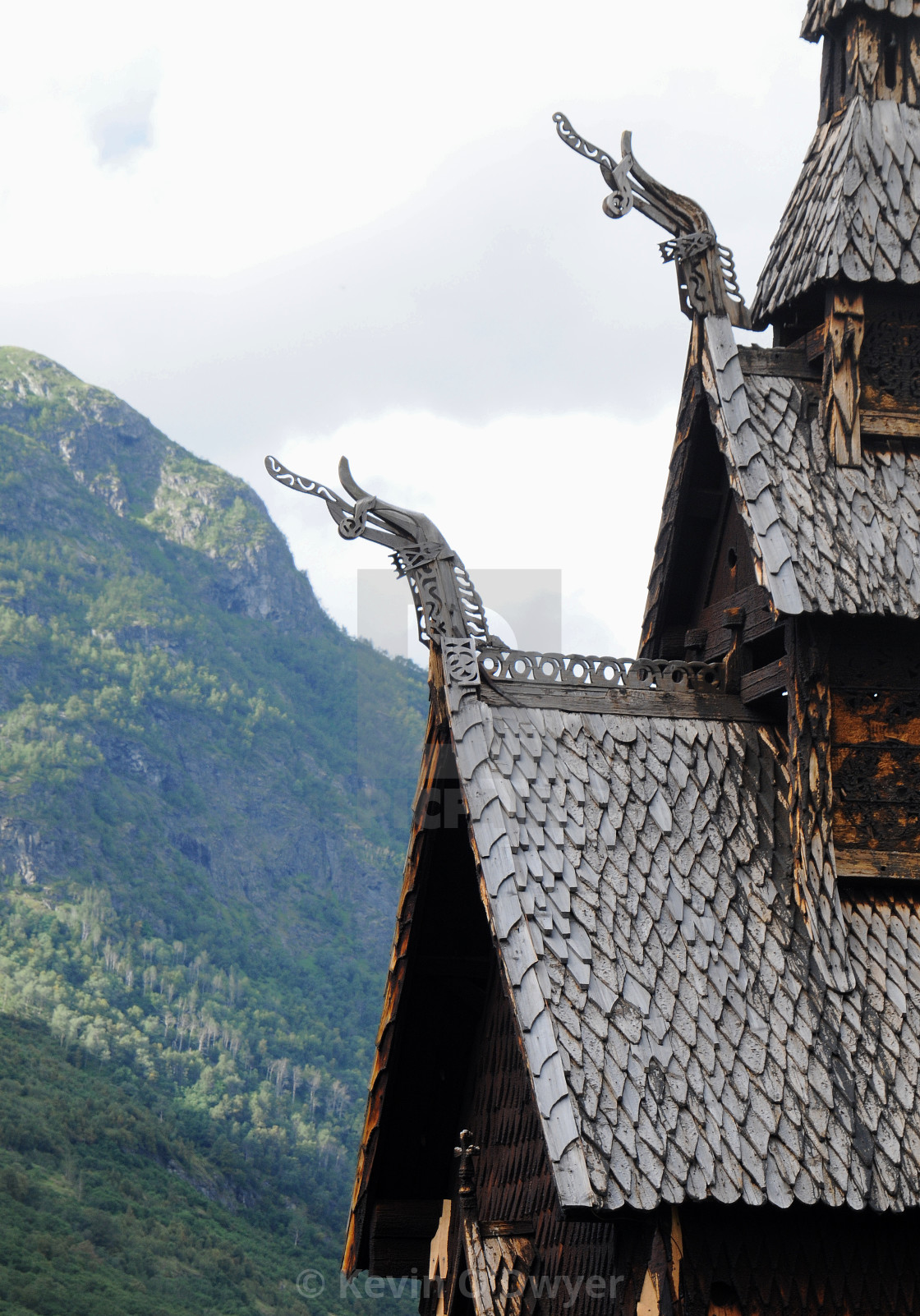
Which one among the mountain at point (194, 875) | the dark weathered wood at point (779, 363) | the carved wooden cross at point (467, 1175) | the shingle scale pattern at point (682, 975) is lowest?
the carved wooden cross at point (467, 1175)

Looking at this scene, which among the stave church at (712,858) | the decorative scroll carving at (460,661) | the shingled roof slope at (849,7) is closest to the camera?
the stave church at (712,858)

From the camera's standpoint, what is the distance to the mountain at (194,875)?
108500 mm

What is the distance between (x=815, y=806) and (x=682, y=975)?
159 cm

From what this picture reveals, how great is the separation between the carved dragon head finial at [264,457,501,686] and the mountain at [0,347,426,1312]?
65.4 metres

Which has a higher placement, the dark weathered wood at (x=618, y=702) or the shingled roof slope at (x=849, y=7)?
the shingled roof slope at (x=849, y=7)

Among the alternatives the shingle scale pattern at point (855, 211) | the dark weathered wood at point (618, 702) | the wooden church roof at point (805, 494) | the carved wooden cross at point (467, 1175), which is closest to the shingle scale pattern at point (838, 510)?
the wooden church roof at point (805, 494)

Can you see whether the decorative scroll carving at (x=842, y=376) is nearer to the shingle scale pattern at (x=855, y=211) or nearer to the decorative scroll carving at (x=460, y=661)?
the shingle scale pattern at (x=855, y=211)

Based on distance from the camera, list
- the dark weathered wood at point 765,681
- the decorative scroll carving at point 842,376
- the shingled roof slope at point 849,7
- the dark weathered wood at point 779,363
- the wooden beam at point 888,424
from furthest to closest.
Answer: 1. the shingled roof slope at point 849,7
2. the dark weathered wood at point 779,363
3. the wooden beam at point 888,424
4. the decorative scroll carving at point 842,376
5. the dark weathered wood at point 765,681

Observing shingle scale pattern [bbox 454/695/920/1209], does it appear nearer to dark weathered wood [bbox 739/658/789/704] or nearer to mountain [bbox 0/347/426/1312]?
dark weathered wood [bbox 739/658/789/704]

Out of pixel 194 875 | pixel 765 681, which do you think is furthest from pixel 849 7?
pixel 194 875

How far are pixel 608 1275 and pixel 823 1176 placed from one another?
148 centimetres

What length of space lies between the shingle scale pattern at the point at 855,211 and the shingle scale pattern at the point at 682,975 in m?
3.47

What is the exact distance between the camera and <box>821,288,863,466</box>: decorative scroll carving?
40.9ft

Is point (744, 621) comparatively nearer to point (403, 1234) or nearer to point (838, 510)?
point (838, 510)
